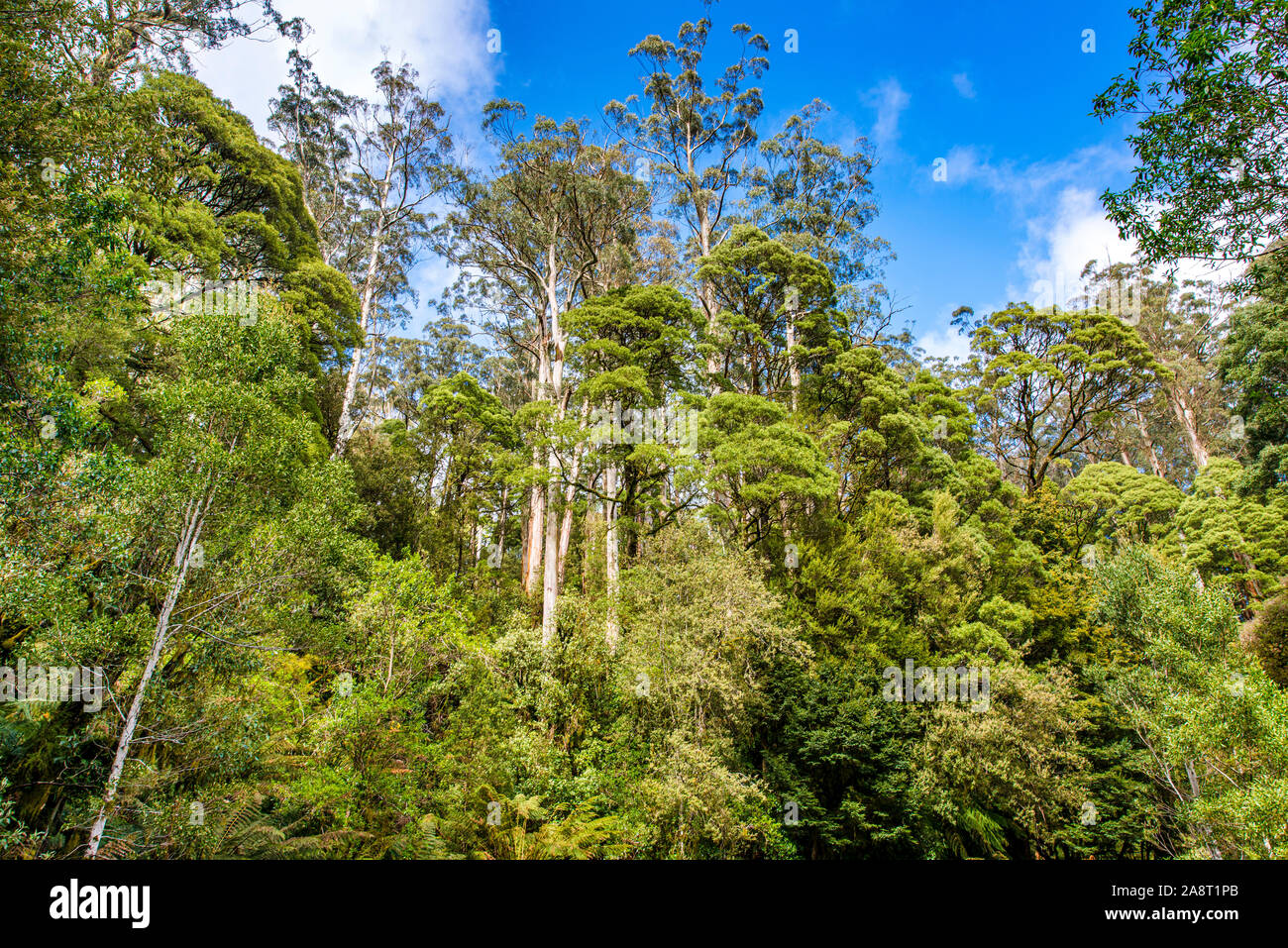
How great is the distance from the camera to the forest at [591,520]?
21.7 feet

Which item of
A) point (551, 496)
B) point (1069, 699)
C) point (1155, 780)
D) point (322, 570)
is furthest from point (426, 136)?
point (1155, 780)

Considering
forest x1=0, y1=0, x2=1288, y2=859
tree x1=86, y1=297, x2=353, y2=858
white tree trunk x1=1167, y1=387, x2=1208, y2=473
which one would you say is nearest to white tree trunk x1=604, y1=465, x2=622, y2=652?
forest x1=0, y1=0, x2=1288, y2=859

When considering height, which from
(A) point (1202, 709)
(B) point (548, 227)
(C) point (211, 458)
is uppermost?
(B) point (548, 227)

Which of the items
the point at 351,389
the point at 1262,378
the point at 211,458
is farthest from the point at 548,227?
the point at 1262,378

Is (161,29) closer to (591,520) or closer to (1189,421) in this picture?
(591,520)

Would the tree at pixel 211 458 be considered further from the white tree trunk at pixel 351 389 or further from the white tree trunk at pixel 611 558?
the white tree trunk at pixel 351 389

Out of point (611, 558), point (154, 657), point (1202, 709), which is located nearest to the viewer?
point (154, 657)

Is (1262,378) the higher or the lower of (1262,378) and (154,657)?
the higher

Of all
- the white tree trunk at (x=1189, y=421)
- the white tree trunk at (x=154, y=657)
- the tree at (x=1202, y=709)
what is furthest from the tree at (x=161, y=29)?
the white tree trunk at (x=1189, y=421)

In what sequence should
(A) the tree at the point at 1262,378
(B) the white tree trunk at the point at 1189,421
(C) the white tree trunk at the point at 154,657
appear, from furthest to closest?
(B) the white tree trunk at the point at 1189,421, (A) the tree at the point at 1262,378, (C) the white tree trunk at the point at 154,657

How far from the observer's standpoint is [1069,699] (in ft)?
42.9

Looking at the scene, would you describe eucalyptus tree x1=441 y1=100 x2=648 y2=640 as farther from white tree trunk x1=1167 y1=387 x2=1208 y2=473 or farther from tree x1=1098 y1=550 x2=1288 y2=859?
white tree trunk x1=1167 y1=387 x2=1208 y2=473

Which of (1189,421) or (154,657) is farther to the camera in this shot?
(1189,421)

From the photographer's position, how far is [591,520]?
20391 millimetres
